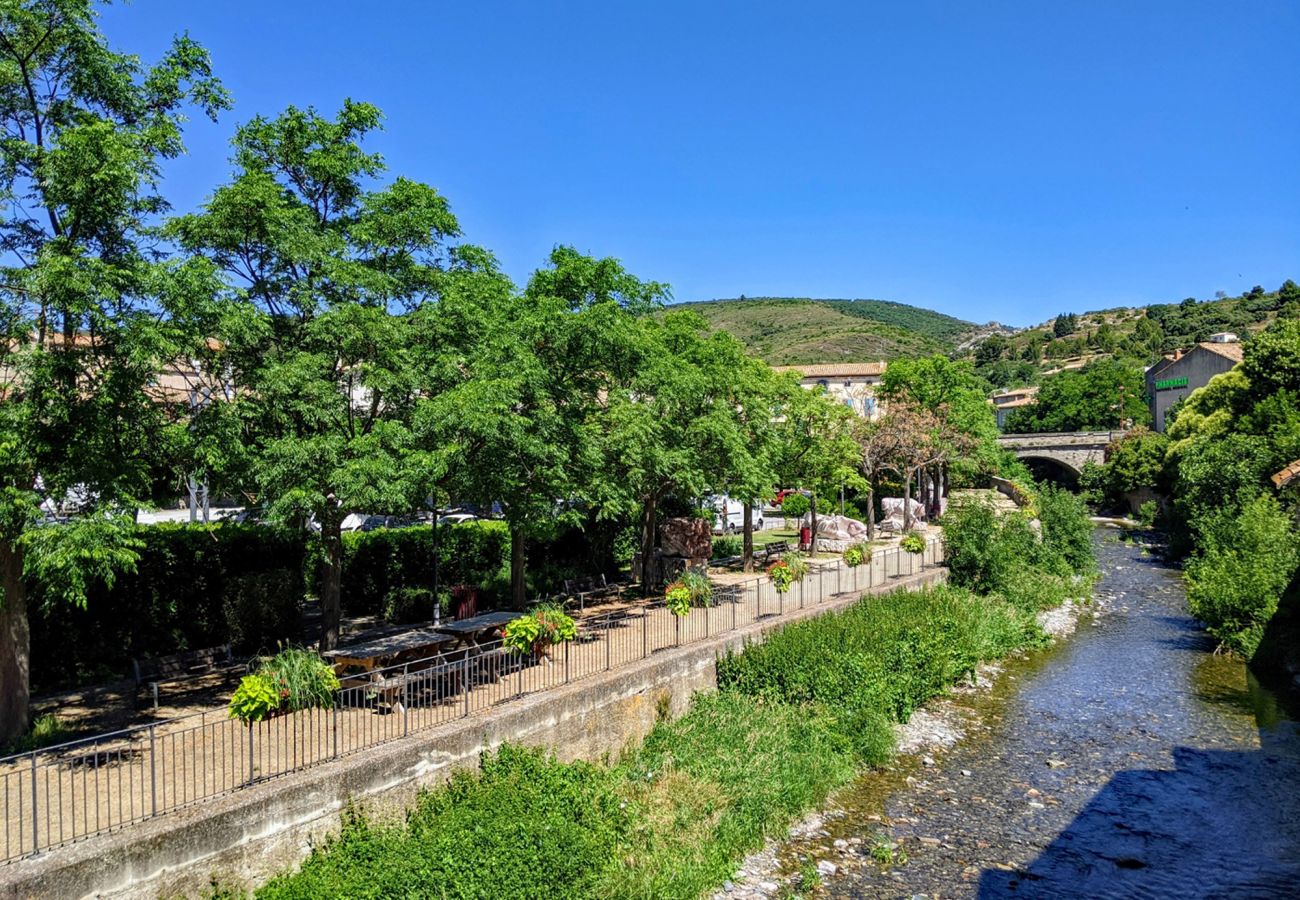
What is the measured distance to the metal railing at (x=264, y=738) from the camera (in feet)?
25.1

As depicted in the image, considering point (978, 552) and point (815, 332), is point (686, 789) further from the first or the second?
point (815, 332)

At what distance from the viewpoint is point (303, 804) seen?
8461mm

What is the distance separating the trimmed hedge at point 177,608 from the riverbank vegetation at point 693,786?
644 cm

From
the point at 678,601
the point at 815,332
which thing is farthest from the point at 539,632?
the point at 815,332

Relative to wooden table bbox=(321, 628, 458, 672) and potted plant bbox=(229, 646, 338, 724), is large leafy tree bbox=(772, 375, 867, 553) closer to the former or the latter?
wooden table bbox=(321, 628, 458, 672)

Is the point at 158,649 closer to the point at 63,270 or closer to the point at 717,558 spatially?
the point at 63,270

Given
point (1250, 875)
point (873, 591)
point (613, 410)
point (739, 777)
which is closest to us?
point (1250, 875)

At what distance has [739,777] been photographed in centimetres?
1253

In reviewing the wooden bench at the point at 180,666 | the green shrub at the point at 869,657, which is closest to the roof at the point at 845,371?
the green shrub at the point at 869,657

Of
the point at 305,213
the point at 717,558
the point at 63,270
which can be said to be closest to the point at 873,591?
the point at 717,558

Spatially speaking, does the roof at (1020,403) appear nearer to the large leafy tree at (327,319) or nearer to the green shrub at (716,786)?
the green shrub at (716,786)

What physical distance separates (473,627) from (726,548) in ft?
55.4

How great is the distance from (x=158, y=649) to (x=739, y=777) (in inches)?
435

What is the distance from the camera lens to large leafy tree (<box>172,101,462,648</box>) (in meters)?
10.8
